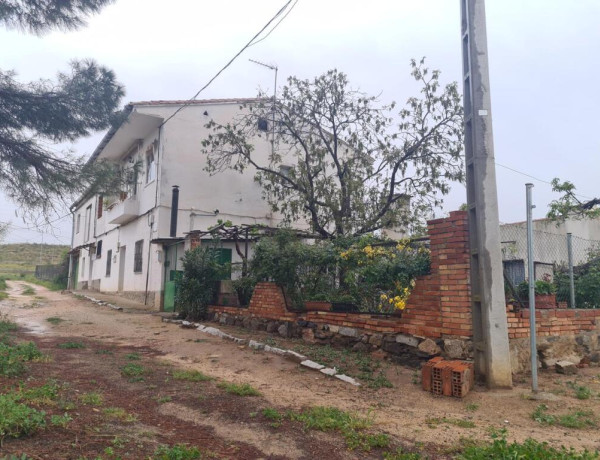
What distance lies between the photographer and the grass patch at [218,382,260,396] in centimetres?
509

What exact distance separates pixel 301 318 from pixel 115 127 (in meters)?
4.95

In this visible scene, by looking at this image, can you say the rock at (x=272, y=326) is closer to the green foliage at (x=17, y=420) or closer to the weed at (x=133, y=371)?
the weed at (x=133, y=371)

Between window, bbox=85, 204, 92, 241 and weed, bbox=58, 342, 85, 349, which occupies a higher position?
window, bbox=85, 204, 92, 241

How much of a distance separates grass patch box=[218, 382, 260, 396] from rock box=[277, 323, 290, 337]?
341cm

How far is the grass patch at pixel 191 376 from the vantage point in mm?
5707

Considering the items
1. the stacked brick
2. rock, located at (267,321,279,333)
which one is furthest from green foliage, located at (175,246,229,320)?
the stacked brick

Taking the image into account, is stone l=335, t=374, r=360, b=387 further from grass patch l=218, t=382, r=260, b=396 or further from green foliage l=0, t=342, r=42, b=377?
green foliage l=0, t=342, r=42, b=377

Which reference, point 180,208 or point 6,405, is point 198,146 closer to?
point 180,208

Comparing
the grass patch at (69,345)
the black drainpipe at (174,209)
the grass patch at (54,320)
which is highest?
the black drainpipe at (174,209)

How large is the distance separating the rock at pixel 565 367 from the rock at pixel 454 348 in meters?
1.54

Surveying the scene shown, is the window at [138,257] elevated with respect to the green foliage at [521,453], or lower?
elevated

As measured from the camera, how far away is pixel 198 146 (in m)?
17.2

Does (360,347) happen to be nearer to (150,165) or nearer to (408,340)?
(408,340)

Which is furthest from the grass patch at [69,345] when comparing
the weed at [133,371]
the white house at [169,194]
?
the white house at [169,194]
